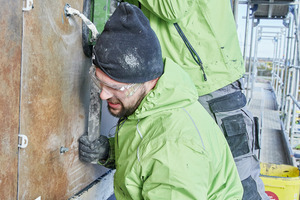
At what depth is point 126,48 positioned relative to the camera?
148cm

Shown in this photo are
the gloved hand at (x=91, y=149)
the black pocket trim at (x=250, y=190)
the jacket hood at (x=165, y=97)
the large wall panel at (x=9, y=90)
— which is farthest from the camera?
the black pocket trim at (x=250, y=190)

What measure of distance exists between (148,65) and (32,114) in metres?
0.57

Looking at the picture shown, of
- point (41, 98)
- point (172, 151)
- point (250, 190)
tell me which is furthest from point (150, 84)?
point (250, 190)

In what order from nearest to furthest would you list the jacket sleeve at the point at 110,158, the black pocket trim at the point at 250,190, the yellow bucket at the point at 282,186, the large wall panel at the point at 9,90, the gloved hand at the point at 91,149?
the large wall panel at the point at 9,90 → the gloved hand at the point at 91,149 → the jacket sleeve at the point at 110,158 → the black pocket trim at the point at 250,190 → the yellow bucket at the point at 282,186

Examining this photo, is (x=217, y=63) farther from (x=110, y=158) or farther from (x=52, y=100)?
(x=52, y=100)

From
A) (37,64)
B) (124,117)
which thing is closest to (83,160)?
(124,117)

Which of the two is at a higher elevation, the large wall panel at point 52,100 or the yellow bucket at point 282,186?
the large wall panel at point 52,100

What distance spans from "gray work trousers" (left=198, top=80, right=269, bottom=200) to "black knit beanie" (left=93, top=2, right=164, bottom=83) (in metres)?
0.87

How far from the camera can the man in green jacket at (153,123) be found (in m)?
1.37

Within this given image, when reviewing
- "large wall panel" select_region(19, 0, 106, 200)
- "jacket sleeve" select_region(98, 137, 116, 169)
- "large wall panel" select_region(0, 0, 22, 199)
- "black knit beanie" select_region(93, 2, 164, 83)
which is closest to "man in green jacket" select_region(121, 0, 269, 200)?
"black knit beanie" select_region(93, 2, 164, 83)

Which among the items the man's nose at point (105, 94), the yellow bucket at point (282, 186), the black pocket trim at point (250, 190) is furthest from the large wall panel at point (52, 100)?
the yellow bucket at point (282, 186)

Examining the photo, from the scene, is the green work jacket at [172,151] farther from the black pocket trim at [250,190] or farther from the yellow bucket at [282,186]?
the yellow bucket at [282,186]

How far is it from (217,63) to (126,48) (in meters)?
0.92

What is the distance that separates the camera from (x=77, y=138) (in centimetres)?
198
